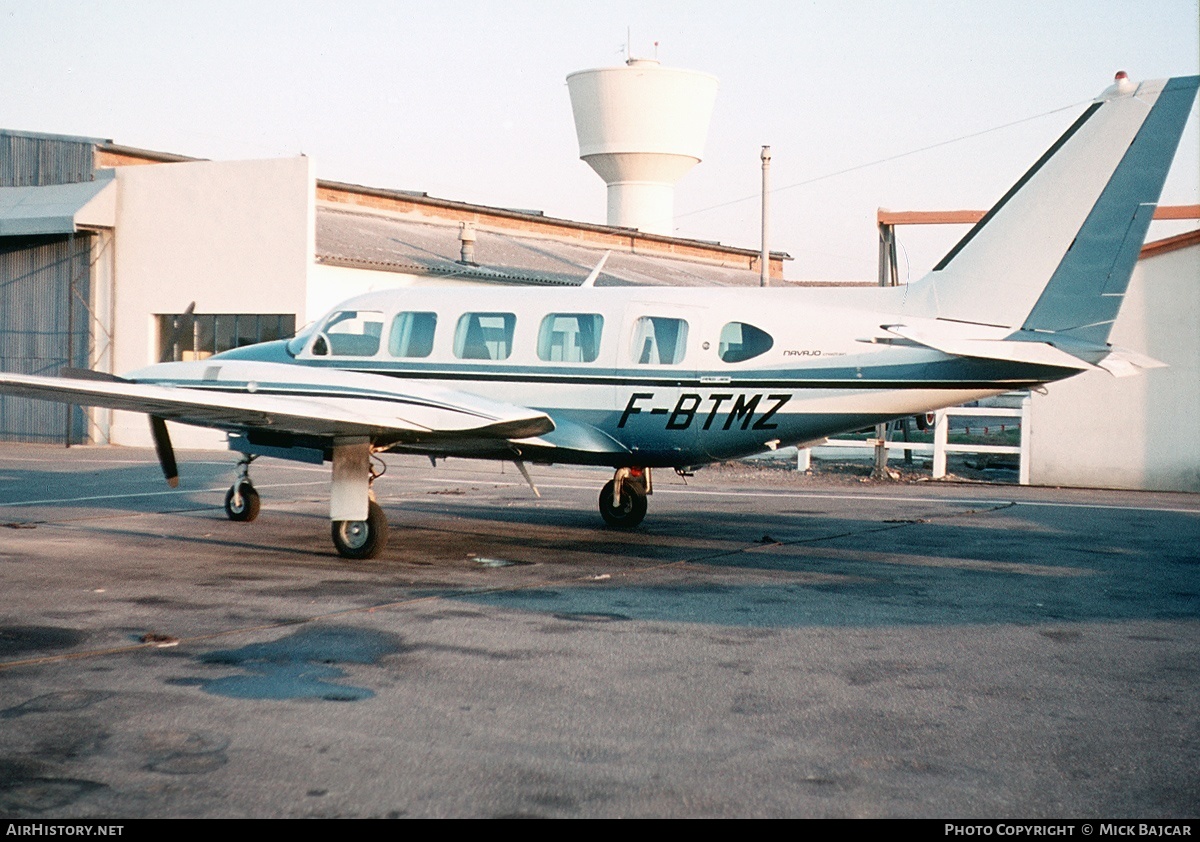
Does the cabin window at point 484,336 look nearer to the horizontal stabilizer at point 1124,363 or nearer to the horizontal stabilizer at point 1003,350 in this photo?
the horizontal stabilizer at point 1003,350

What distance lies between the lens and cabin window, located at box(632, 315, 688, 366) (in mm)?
13344

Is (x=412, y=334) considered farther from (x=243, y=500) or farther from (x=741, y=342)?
(x=741, y=342)

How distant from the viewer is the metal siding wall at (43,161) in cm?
3253

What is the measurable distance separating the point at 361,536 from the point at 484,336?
314 cm

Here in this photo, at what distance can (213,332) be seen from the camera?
101 feet

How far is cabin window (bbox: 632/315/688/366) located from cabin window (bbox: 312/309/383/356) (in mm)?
3565

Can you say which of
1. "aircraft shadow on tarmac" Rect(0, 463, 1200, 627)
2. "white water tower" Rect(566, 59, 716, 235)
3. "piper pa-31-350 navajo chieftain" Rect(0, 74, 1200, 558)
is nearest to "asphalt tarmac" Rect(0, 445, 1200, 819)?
"aircraft shadow on tarmac" Rect(0, 463, 1200, 627)

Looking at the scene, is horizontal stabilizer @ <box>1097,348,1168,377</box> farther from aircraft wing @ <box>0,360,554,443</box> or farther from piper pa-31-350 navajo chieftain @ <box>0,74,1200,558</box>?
aircraft wing @ <box>0,360,554,443</box>

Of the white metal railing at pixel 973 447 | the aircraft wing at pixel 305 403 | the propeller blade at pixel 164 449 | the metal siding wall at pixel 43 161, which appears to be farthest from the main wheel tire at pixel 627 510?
the metal siding wall at pixel 43 161

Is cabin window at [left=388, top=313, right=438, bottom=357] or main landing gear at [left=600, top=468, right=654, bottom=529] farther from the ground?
cabin window at [left=388, top=313, right=438, bottom=357]

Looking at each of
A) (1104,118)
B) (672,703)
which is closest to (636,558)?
(672,703)

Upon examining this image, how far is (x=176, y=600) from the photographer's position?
9.95 metres

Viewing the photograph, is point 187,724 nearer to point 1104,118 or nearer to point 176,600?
point 176,600
